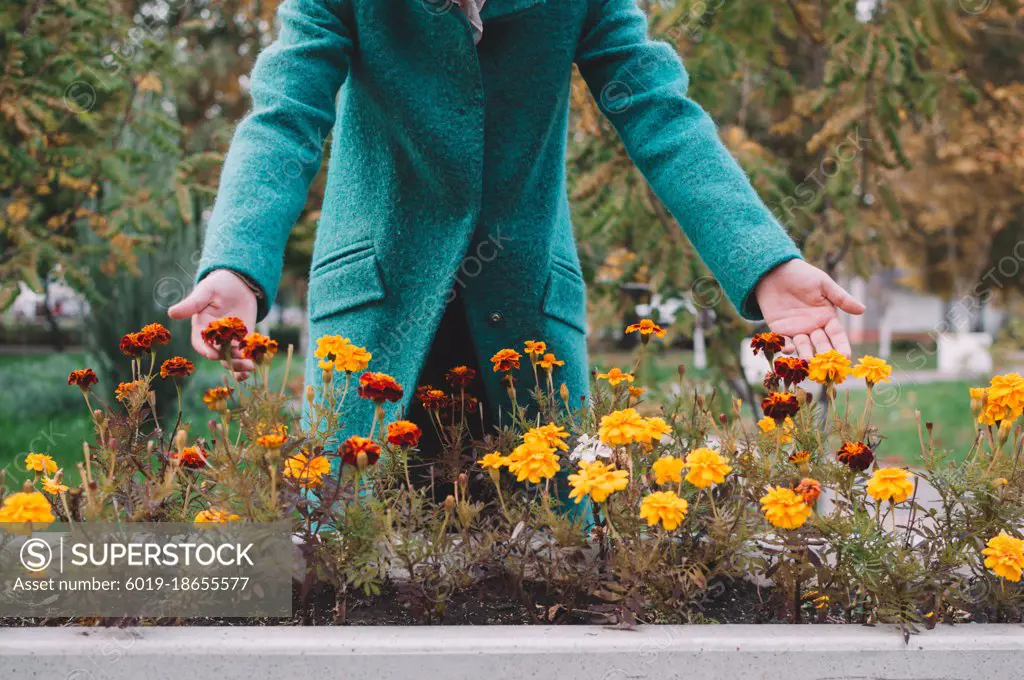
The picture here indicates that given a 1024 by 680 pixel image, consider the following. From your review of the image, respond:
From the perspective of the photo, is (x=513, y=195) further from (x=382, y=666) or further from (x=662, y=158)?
(x=382, y=666)

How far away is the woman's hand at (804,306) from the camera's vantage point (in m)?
1.52

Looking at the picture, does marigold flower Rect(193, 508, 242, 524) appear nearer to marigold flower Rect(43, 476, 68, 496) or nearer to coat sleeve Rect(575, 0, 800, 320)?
marigold flower Rect(43, 476, 68, 496)

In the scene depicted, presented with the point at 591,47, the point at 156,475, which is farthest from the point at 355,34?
the point at 156,475

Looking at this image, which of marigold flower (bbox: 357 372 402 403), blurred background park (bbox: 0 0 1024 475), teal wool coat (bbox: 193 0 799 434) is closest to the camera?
marigold flower (bbox: 357 372 402 403)

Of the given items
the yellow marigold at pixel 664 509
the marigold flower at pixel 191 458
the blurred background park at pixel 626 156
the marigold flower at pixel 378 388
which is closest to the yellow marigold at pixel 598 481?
the yellow marigold at pixel 664 509

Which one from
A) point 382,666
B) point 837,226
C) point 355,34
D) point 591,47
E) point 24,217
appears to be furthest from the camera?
point 24,217

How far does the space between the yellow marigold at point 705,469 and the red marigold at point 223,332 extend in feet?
2.10

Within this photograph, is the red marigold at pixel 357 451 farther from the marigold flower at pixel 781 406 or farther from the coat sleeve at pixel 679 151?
the coat sleeve at pixel 679 151

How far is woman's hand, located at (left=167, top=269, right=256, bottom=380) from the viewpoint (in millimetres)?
1332

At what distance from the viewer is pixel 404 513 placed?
1336 millimetres

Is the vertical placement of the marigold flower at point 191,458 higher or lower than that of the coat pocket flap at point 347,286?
lower

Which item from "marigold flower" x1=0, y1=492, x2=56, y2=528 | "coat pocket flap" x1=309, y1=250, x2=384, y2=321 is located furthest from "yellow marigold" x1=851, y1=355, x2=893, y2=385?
"marigold flower" x1=0, y1=492, x2=56, y2=528

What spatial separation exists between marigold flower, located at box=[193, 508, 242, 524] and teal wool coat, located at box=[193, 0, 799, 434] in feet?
1.86

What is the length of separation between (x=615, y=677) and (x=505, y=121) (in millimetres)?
1101
